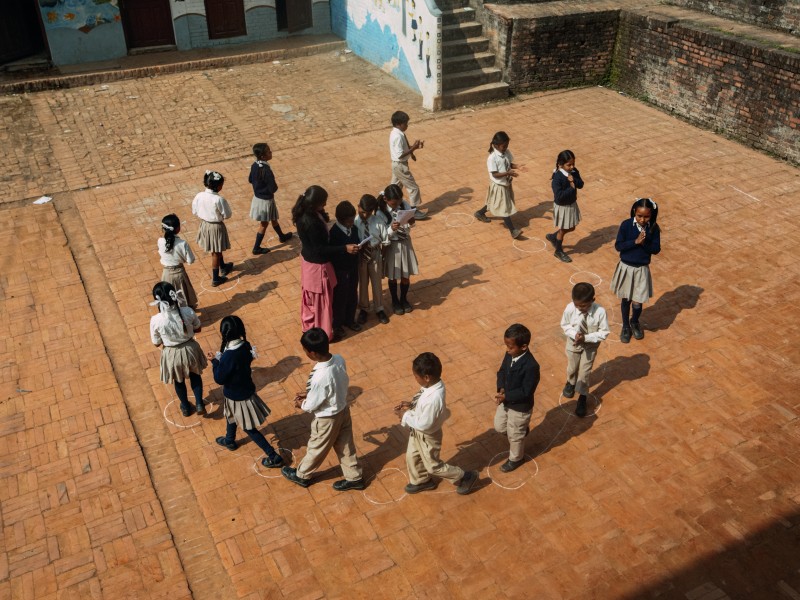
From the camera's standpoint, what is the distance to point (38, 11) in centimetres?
1602

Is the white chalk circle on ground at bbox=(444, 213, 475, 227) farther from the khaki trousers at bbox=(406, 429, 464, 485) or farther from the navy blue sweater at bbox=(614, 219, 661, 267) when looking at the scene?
the khaki trousers at bbox=(406, 429, 464, 485)

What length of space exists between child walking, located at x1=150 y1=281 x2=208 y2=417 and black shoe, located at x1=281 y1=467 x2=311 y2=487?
1.35 metres

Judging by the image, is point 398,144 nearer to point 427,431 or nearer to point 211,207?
point 211,207

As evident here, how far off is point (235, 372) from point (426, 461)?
179 centimetres

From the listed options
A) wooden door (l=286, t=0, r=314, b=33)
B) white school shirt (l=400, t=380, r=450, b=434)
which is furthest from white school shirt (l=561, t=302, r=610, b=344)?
wooden door (l=286, t=0, r=314, b=33)

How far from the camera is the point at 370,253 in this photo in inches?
337

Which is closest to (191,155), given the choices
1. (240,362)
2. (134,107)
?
(134,107)

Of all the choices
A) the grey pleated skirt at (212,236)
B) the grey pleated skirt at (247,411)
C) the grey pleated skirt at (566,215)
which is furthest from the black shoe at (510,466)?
the grey pleated skirt at (212,236)

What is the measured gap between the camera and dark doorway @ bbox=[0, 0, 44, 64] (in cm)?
1617

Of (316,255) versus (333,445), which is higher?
(316,255)

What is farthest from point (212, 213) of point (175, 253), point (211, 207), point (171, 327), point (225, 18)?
point (225, 18)

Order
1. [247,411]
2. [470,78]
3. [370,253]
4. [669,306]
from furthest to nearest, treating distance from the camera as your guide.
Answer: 1. [470,78]
2. [669,306]
3. [370,253]
4. [247,411]

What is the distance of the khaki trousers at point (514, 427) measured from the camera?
6.57 meters

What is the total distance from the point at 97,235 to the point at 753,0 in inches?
481
